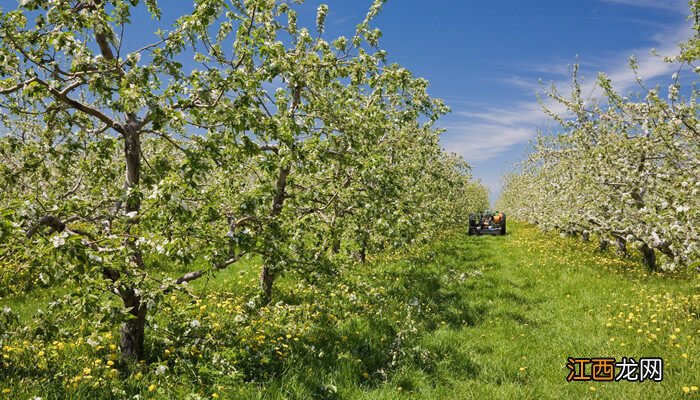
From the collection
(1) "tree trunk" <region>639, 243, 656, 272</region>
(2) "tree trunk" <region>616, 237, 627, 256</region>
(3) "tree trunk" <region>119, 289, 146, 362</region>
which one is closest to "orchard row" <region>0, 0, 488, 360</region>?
(3) "tree trunk" <region>119, 289, 146, 362</region>

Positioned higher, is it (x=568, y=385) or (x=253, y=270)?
(x=253, y=270)

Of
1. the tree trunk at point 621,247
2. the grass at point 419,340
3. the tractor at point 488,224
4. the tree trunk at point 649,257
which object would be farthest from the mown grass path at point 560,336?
the tractor at point 488,224

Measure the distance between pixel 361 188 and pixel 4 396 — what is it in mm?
7345

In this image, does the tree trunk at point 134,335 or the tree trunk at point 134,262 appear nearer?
the tree trunk at point 134,262

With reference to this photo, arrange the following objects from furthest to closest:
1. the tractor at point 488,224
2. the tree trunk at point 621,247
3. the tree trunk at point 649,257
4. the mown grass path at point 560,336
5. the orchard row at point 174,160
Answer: the tractor at point 488,224
the tree trunk at point 621,247
the tree trunk at point 649,257
the mown grass path at point 560,336
the orchard row at point 174,160

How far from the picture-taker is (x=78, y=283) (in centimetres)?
455

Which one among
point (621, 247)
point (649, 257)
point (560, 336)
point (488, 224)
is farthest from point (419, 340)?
point (488, 224)

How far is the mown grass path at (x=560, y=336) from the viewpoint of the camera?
7.01 m

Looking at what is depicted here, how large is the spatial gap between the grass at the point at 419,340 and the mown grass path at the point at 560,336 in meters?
0.03

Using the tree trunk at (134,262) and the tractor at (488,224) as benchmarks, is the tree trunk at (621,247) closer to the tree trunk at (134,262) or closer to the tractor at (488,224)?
the tractor at (488,224)

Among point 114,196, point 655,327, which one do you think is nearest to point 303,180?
point 114,196

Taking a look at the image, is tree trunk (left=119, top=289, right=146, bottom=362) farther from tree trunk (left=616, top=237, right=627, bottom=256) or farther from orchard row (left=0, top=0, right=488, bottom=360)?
tree trunk (left=616, top=237, right=627, bottom=256)

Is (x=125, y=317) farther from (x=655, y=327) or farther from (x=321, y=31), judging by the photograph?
(x=655, y=327)

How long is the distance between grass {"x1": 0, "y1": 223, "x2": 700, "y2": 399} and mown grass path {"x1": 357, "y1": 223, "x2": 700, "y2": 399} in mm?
34
